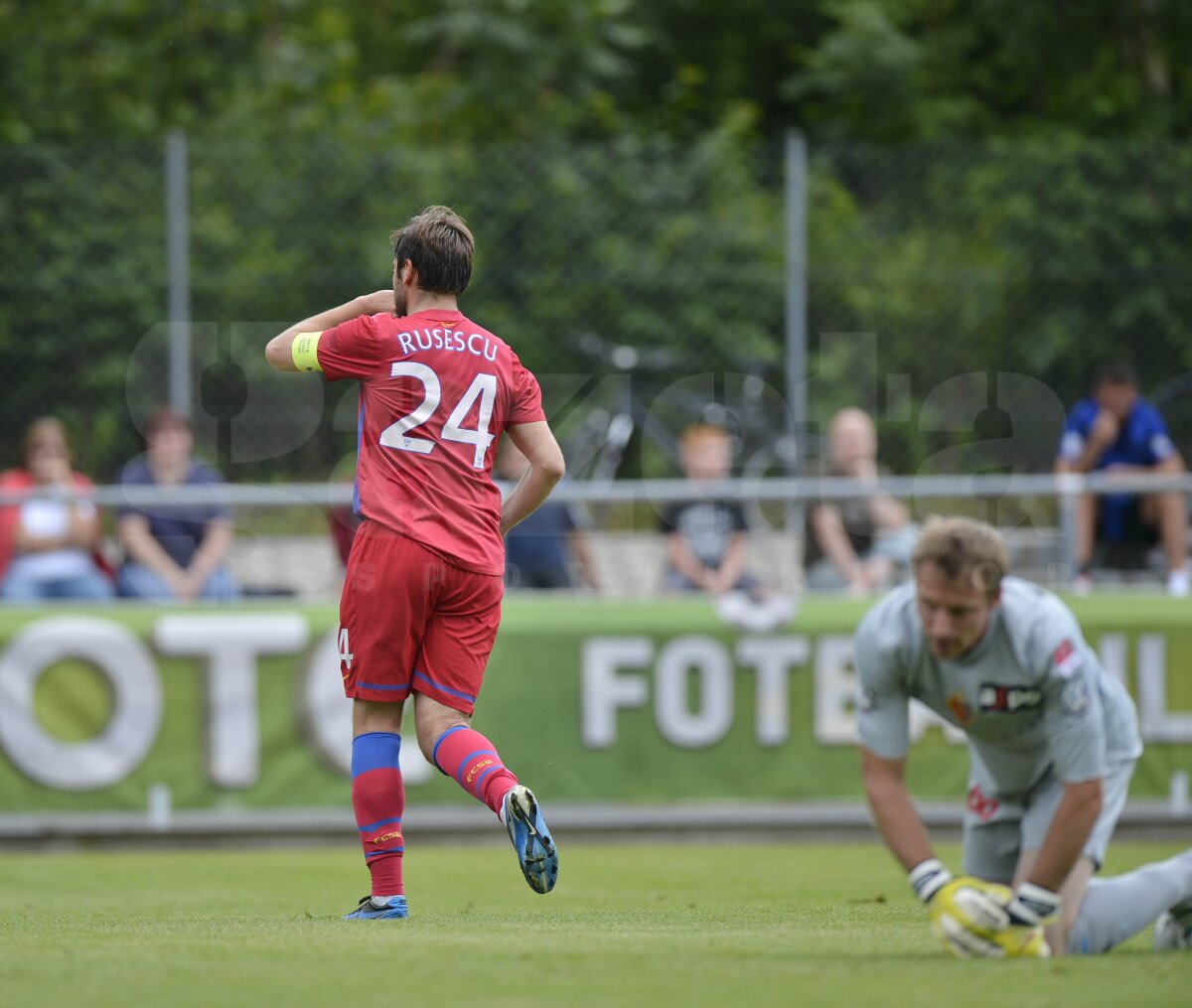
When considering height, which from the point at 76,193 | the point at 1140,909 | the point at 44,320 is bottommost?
the point at 1140,909

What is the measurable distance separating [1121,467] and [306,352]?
754 centimetres

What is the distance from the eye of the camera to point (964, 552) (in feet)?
15.4

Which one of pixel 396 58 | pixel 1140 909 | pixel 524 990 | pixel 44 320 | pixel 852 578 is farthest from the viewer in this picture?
pixel 396 58

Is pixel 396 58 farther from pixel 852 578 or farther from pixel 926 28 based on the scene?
pixel 852 578

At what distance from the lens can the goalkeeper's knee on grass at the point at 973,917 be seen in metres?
4.61

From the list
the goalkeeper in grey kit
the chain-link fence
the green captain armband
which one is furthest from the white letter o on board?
the goalkeeper in grey kit

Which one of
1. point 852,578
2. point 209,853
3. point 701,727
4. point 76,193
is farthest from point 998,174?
point 209,853

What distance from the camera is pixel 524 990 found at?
4125mm

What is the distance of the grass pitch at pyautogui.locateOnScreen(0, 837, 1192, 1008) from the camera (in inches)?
161

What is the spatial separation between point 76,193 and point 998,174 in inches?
252

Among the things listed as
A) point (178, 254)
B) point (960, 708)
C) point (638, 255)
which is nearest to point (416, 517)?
point (960, 708)

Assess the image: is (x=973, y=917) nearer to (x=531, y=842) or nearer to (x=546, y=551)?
(x=531, y=842)

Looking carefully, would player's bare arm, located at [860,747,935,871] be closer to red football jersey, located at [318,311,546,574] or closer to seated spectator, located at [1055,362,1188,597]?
red football jersey, located at [318,311,546,574]

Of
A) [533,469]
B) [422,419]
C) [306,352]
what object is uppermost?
[306,352]
